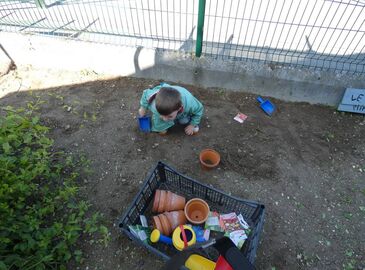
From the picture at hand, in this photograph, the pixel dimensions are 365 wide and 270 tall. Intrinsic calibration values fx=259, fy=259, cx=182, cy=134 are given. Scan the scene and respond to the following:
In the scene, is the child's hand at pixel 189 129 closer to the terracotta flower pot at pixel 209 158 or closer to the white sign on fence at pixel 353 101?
the terracotta flower pot at pixel 209 158

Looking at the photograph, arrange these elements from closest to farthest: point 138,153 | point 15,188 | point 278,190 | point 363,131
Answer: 1. point 15,188
2. point 278,190
3. point 138,153
4. point 363,131

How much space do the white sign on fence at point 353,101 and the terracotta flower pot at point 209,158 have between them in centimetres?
180

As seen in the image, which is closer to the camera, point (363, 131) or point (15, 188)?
point (15, 188)

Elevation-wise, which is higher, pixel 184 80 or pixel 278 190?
pixel 184 80

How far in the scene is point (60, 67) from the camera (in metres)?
3.82

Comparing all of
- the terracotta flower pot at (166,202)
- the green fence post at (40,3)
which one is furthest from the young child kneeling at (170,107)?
the green fence post at (40,3)

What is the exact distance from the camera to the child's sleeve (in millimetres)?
2715

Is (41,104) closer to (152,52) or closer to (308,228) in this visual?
(152,52)

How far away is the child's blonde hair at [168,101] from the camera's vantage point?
7.68 ft

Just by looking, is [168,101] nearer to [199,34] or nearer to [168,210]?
[168,210]

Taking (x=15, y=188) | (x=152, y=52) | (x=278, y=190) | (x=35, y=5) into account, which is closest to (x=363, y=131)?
(x=278, y=190)

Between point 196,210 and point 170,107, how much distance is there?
3.10 ft

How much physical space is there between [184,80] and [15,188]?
2340 millimetres

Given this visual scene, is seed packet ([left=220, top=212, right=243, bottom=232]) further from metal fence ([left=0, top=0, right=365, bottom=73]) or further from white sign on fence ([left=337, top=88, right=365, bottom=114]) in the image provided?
white sign on fence ([left=337, top=88, right=365, bottom=114])
